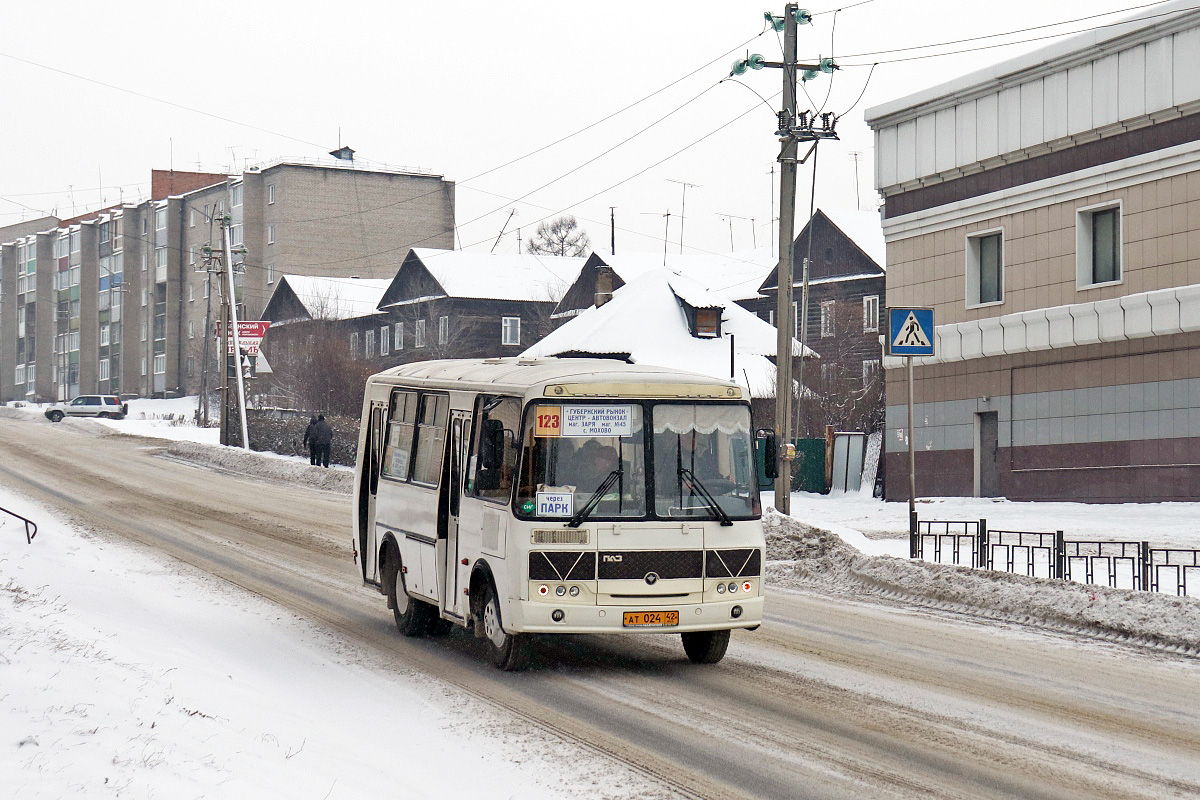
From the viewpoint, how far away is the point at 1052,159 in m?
28.1

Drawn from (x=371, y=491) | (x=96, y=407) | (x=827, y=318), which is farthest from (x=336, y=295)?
(x=371, y=491)

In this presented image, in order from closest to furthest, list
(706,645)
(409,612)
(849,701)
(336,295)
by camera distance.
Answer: (849,701), (706,645), (409,612), (336,295)

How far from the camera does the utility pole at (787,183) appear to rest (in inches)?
904

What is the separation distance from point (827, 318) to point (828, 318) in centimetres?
38

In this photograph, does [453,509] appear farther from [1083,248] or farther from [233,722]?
[1083,248]

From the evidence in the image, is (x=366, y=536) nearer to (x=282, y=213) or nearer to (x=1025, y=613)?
(x=1025, y=613)

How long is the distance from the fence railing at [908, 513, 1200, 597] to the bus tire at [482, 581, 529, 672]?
7.23 m

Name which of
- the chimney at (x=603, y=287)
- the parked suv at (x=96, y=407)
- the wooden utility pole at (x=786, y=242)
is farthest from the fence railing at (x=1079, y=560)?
the parked suv at (x=96, y=407)

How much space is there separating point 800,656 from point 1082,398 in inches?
709

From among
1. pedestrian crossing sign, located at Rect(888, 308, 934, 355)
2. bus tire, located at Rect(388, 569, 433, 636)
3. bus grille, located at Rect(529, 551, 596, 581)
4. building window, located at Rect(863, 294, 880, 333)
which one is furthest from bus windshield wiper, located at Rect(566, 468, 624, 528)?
building window, located at Rect(863, 294, 880, 333)

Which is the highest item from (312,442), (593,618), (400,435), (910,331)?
(910,331)

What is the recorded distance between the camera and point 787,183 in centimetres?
2345

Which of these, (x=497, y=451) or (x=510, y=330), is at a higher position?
(x=510, y=330)

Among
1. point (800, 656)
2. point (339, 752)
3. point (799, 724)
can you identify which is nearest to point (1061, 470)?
point (800, 656)
